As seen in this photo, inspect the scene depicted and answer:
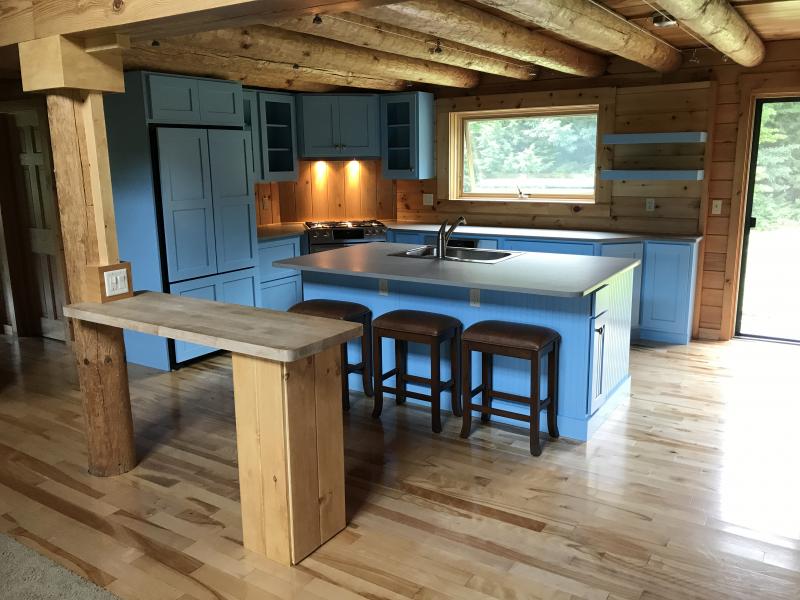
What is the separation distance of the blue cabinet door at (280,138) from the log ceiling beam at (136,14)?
2.96 m

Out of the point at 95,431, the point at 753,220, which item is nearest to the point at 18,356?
the point at 95,431

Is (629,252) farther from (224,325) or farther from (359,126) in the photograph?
(224,325)

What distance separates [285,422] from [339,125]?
14.2ft

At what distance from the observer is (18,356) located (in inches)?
209

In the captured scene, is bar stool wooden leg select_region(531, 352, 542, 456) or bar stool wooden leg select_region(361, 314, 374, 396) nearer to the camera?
bar stool wooden leg select_region(531, 352, 542, 456)

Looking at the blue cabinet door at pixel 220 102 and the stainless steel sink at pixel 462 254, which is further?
the blue cabinet door at pixel 220 102

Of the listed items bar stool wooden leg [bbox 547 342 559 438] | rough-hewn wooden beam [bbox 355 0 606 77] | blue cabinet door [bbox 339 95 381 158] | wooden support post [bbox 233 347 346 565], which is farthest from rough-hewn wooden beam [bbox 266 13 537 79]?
bar stool wooden leg [bbox 547 342 559 438]

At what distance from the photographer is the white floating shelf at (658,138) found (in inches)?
205

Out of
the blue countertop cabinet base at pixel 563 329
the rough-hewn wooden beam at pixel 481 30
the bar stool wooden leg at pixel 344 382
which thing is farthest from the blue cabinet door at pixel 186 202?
the rough-hewn wooden beam at pixel 481 30

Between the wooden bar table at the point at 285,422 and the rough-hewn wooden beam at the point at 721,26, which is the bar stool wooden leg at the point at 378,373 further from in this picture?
the rough-hewn wooden beam at the point at 721,26

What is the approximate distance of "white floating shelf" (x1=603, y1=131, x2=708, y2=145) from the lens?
17.1 feet

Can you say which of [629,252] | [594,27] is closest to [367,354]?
[594,27]

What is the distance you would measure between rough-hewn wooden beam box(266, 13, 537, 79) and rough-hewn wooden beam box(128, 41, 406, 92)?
30.4 inches

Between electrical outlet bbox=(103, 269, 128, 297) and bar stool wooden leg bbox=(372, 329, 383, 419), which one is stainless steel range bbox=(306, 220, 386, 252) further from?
electrical outlet bbox=(103, 269, 128, 297)
